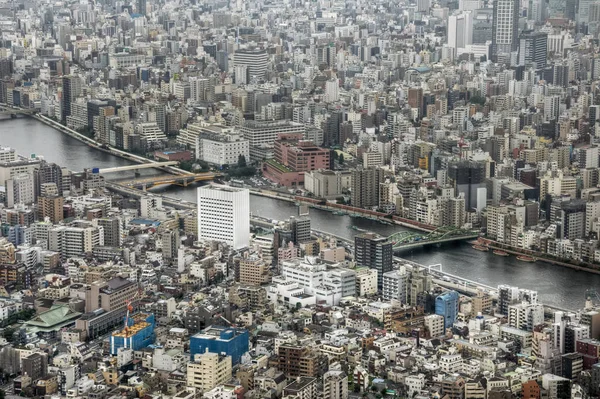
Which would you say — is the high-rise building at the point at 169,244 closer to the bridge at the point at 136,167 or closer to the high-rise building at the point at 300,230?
the high-rise building at the point at 300,230

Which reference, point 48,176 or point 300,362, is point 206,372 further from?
point 48,176

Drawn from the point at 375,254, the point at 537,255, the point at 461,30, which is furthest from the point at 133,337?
the point at 461,30

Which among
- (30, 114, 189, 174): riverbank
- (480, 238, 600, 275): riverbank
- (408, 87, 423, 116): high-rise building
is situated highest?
(408, 87, 423, 116): high-rise building

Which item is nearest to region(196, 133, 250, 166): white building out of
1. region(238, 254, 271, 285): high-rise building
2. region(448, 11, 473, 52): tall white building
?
region(238, 254, 271, 285): high-rise building

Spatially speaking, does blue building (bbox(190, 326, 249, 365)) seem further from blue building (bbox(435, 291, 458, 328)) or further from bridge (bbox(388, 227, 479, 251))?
bridge (bbox(388, 227, 479, 251))

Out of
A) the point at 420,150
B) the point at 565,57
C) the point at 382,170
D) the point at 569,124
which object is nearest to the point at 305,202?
the point at 382,170

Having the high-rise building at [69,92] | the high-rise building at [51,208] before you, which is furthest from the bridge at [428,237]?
the high-rise building at [69,92]
